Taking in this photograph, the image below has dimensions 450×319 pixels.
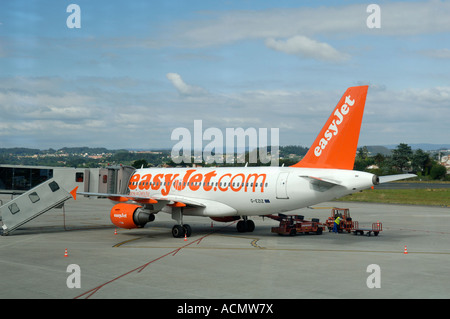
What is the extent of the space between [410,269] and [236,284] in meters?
8.43

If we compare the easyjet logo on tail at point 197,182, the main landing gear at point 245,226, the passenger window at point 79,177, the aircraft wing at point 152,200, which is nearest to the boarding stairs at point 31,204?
the aircraft wing at point 152,200

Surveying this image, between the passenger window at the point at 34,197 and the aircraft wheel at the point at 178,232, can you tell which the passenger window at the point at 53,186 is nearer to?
the passenger window at the point at 34,197

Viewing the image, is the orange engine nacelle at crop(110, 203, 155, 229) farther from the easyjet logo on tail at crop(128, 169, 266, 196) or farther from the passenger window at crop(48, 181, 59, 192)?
the passenger window at crop(48, 181, 59, 192)

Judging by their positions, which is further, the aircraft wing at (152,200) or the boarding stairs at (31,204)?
the boarding stairs at (31,204)

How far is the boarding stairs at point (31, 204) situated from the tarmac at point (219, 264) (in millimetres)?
1036

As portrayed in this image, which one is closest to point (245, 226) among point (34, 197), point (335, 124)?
point (335, 124)

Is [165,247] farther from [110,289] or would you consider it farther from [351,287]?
[351,287]

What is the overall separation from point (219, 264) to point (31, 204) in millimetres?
16800

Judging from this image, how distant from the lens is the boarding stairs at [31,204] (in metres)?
32.5

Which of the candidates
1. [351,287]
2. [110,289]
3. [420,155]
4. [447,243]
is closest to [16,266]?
[110,289]

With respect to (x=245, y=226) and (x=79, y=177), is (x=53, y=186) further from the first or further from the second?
(x=245, y=226)

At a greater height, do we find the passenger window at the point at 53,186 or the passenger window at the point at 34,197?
the passenger window at the point at 53,186

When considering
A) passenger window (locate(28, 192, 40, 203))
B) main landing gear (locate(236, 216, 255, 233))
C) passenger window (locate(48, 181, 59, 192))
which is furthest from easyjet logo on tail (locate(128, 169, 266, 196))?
passenger window (locate(28, 192, 40, 203))
